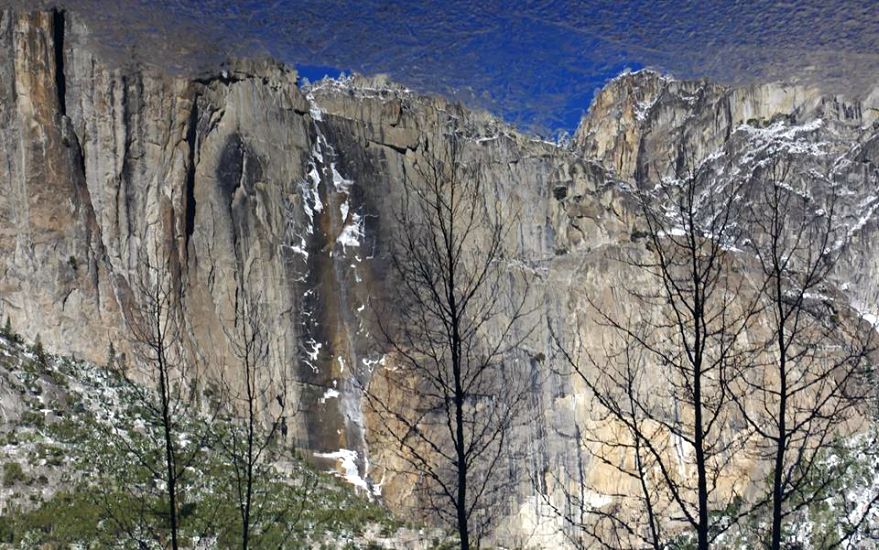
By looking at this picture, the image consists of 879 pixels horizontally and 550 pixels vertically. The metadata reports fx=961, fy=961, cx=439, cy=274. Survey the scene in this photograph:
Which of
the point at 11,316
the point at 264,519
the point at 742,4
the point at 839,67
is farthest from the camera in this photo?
the point at 11,316

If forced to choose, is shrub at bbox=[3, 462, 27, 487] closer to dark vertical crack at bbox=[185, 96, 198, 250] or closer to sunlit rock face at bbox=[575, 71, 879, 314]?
dark vertical crack at bbox=[185, 96, 198, 250]

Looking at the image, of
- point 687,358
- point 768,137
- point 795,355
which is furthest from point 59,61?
point 768,137

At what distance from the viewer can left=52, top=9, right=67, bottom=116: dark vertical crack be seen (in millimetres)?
31516

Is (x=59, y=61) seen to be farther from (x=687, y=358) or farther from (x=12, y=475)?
(x=687, y=358)

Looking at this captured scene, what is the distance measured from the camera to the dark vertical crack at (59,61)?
31.5 meters

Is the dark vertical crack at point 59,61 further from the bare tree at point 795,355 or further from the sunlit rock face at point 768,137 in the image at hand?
the sunlit rock face at point 768,137

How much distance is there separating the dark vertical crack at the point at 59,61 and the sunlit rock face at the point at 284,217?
0.22 feet

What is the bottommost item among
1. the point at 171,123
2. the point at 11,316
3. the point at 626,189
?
the point at 11,316

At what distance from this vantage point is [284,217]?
128 ft

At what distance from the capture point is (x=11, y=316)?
30469 mm

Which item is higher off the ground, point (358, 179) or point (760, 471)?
point (358, 179)

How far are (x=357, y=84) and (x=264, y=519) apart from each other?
87.8 ft

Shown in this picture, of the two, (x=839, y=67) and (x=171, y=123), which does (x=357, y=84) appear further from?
(x=839, y=67)

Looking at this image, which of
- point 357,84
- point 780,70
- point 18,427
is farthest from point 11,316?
point 780,70
